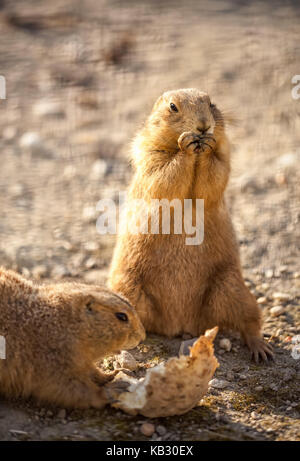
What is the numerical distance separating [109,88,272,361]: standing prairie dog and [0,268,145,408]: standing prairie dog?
0.89 meters

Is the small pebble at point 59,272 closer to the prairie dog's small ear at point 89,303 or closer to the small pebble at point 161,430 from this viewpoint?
the prairie dog's small ear at point 89,303

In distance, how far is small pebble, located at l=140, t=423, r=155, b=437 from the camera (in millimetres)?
3878

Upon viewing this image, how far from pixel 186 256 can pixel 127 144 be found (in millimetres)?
3700

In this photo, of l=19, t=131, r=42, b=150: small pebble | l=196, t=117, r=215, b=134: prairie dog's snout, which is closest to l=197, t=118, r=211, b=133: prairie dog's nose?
l=196, t=117, r=215, b=134: prairie dog's snout

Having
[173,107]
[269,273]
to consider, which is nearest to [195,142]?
[173,107]

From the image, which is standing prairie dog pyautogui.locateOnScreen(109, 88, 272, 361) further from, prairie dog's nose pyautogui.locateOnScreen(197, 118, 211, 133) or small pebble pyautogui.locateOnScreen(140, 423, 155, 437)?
small pebble pyautogui.locateOnScreen(140, 423, 155, 437)

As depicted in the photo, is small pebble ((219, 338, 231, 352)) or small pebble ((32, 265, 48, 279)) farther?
small pebble ((32, 265, 48, 279))

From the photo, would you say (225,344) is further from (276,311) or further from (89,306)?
(89,306)

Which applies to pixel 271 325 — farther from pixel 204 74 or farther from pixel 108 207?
pixel 204 74

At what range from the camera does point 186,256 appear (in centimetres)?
505

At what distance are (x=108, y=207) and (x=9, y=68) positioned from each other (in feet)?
12.0

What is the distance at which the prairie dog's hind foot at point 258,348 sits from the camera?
5.00 meters

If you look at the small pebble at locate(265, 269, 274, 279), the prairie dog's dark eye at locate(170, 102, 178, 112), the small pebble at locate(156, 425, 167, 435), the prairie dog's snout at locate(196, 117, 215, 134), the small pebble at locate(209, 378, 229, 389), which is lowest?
the small pebble at locate(156, 425, 167, 435)

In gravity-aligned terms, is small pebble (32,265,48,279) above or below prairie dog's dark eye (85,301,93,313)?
above
